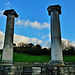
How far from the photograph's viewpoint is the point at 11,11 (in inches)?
749

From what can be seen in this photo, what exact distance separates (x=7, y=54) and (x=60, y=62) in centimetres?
852

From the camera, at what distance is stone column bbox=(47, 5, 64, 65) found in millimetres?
14984

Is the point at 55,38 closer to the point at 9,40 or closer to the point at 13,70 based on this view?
the point at 13,70

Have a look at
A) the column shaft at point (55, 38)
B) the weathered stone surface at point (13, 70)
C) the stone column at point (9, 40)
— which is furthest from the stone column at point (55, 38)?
the stone column at point (9, 40)

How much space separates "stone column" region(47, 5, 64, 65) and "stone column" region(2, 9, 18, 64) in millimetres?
6775

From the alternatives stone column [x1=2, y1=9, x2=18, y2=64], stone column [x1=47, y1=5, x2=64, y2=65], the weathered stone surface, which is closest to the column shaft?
stone column [x1=47, y1=5, x2=64, y2=65]

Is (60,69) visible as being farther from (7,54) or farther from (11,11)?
(11,11)

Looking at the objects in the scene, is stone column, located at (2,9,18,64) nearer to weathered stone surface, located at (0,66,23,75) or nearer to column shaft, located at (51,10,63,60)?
weathered stone surface, located at (0,66,23,75)

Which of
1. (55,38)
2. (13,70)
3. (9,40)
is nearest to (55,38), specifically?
(55,38)

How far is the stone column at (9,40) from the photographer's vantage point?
16.9m

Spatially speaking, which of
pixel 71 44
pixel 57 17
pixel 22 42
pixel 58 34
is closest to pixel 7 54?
pixel 58 34

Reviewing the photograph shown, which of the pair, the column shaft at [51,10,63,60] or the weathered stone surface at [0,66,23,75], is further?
the column shaft at [51,10,63,60]

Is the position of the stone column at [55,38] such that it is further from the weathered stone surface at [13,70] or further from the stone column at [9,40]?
the stone column at [9,40]

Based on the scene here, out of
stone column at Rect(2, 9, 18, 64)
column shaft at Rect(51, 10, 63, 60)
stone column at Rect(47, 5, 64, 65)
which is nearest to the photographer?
stone column at Rect(47, 5, 64, 65)
